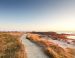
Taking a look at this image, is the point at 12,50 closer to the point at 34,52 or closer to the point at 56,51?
the point at 34,52

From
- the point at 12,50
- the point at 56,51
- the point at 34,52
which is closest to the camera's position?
the point at 34,52

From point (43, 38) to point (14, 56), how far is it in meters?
13.6

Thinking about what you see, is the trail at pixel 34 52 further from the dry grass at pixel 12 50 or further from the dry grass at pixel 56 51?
the dry grass at pixel 12 50

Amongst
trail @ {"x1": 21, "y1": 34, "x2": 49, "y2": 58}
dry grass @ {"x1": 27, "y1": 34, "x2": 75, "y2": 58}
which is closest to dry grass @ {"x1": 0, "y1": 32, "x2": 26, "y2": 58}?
trail @ {"x1": 21, "y1": 34, "x2": 49, "y2": 58}

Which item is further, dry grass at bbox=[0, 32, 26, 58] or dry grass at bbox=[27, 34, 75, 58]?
dry grass at bbox=[27, 34, 75, 58]

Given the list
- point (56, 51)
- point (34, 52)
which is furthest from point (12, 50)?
point (56, 51)

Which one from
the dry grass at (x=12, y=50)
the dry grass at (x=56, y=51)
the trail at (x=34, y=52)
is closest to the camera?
the dry grass at (x=12, y=50)

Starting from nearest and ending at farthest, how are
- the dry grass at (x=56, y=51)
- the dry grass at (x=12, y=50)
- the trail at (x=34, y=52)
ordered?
1. the dry grass at (x=12, y=50)
2. the trail at (x=34, y=52)
3. the dry grass at (x=56, y=51)

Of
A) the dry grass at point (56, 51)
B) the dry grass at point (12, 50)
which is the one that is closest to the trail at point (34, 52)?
the dry grass at point (56, 51)

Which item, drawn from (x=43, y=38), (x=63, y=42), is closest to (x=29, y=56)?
(x=43, y=38)

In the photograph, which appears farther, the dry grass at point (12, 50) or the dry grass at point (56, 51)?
the dry grass at point (56, 51)

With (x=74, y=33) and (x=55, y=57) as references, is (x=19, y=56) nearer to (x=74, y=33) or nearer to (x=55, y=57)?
(x=55, y=57)

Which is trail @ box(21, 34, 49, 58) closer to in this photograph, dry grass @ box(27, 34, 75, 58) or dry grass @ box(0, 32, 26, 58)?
dry grass @ box(27, 34, 75, 58)

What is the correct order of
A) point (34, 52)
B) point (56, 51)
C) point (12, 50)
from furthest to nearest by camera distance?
point (56, 51) < point (12, 50) < point (34, 52)
